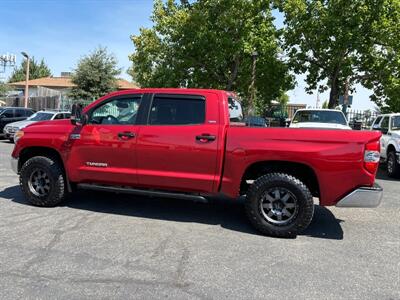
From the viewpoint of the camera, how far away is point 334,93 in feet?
78.3

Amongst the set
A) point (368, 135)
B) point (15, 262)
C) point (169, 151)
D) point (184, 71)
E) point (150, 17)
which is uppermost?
point (150, 17)

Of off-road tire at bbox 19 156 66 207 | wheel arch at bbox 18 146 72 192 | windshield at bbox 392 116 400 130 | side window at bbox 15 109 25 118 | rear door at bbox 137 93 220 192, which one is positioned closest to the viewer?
rear door at bbox 137 93 220 192

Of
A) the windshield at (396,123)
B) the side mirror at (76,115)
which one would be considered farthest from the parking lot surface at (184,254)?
the windshield at (396,123)

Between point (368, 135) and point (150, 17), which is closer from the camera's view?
point (368, 135)

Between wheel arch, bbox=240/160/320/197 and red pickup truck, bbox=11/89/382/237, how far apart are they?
0.01 m

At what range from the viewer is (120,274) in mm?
4223

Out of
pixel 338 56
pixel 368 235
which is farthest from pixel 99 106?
pixel 338 56

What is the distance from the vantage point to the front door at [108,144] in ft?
20.3

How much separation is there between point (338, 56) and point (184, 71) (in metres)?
9.31

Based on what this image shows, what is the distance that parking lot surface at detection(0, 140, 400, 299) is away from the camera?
3.95 m

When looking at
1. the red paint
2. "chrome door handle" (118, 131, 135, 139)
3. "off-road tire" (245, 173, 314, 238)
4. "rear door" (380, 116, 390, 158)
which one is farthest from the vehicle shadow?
"rear door" (380, 116, 390, 158)

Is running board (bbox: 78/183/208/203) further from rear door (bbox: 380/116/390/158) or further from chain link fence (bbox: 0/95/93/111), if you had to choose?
chain link fence (bbox: 0/95/93/111)

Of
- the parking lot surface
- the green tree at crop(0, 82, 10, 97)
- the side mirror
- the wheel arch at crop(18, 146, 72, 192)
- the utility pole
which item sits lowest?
the parking lot surface

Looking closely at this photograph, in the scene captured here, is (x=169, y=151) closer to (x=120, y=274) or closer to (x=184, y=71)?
(x=120, y=274)
